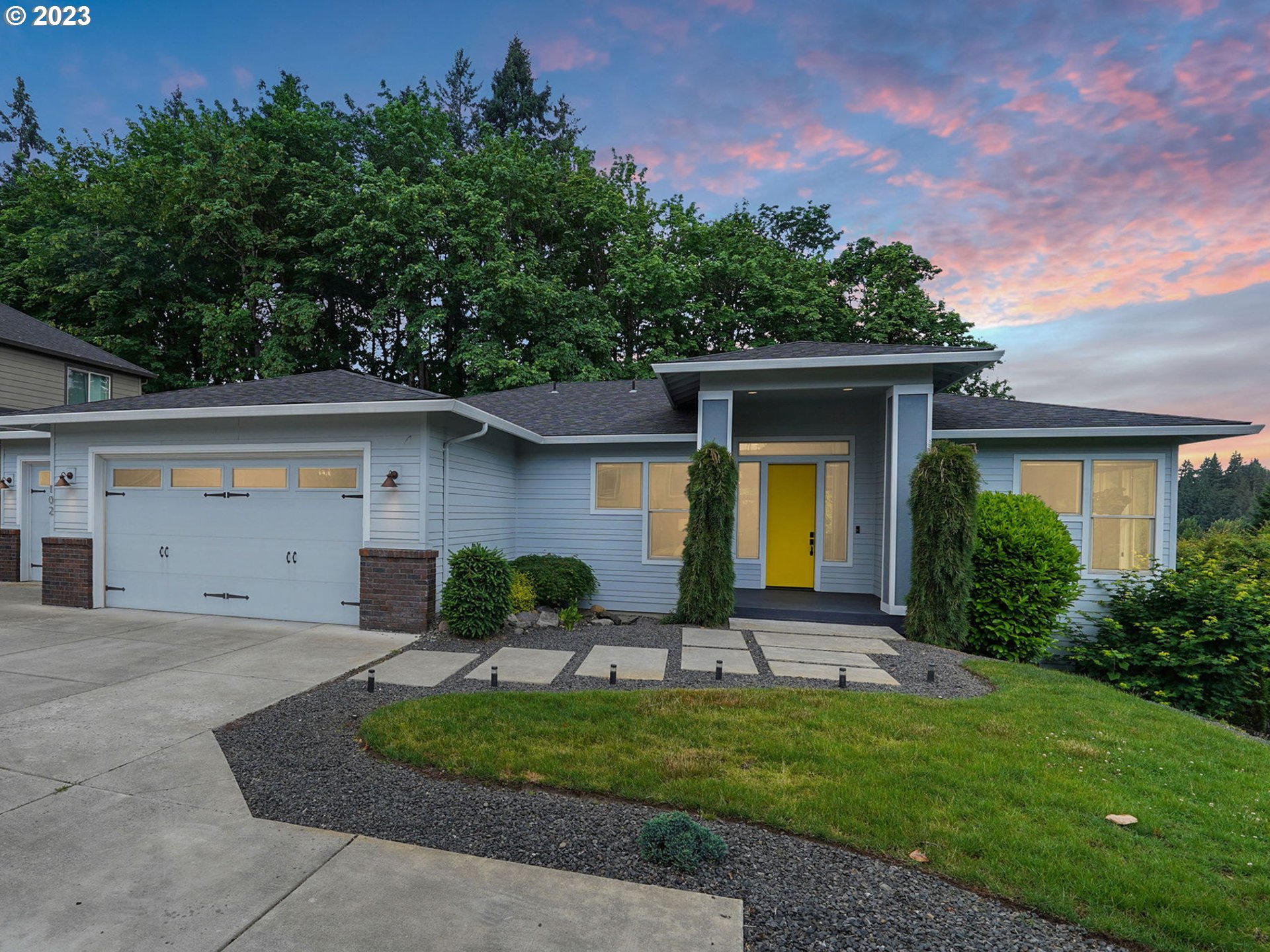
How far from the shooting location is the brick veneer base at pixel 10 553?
10.6 meters

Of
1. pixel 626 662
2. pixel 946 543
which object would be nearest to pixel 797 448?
pixel 946 543

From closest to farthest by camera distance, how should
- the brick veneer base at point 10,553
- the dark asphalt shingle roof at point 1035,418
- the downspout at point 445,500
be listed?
the downspout at point 445,500
the dark asphalt shingle roof at point 1035,418
the brick veneer base at point 10,553

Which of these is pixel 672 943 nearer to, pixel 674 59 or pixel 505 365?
pixel 674 59

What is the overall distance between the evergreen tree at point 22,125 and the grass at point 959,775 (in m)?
38.1

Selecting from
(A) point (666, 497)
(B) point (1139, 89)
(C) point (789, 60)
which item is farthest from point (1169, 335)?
(A) point (666, 497)

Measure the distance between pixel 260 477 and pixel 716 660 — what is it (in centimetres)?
619

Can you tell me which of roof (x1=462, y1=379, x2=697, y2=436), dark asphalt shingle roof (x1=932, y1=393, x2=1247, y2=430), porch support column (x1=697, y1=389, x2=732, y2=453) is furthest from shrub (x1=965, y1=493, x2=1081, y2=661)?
roof (x1=462, y1=379, x2=697, y2=436)

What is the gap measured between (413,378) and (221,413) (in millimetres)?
12698

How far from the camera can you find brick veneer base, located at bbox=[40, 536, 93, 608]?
8055mm

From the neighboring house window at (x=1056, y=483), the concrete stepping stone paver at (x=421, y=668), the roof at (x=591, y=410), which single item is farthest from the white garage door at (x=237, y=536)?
the neighboring house window at (x=1056, y=483)

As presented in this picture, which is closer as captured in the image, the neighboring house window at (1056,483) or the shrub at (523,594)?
the shrub at (523,594)

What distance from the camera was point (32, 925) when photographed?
2.03m

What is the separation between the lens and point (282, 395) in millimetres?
7523

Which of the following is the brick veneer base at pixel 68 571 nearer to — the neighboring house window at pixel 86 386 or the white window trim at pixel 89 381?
the white window trim at pixel 89 381
